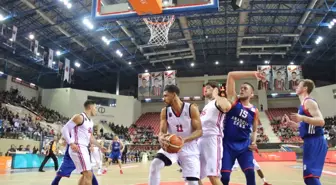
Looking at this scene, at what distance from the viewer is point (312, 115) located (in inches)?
144

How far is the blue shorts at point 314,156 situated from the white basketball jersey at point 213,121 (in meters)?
1.24

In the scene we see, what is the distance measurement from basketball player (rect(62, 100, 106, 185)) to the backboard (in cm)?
394

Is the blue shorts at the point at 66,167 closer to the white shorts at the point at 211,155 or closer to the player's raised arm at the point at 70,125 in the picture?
the player's raised arm at the point at 70,125

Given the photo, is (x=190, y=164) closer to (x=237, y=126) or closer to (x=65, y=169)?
(x=237, y=126)

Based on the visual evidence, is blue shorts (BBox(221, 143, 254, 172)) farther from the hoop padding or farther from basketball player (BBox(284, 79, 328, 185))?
the hoop padding

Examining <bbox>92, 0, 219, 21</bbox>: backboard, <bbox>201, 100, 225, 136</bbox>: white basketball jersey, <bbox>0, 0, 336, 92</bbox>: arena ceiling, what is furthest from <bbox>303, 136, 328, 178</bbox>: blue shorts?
<bbox>0, 0, 336, 92</bbox>: arena ceiling

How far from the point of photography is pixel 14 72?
34.1 m

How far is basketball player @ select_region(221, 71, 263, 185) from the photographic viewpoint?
422cm

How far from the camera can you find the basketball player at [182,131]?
12.6 feet

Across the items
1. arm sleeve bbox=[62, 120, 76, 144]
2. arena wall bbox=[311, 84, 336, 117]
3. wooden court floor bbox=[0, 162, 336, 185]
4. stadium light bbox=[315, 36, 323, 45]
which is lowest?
wooden court floor bbox=[0, 162, 336, 185]

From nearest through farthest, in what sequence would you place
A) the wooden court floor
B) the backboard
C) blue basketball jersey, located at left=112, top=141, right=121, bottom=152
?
the wooden court floor
the backboard
blue basketball jersey, located at left=112, top=141, right=121, bottom=152

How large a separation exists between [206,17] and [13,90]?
806 inches

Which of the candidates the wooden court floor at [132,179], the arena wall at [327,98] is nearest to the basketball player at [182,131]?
the wooden court floor at [132,179]

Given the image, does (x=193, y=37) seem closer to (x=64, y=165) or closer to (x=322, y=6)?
(x=322, y=6)
